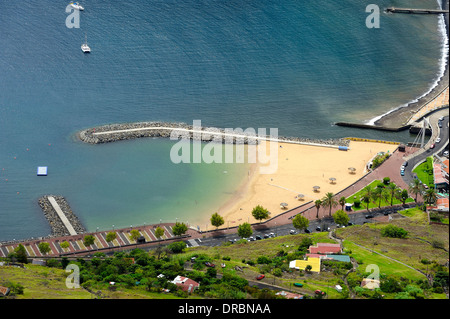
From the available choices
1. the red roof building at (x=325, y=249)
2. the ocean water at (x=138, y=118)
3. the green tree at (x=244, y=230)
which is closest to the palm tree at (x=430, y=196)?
the red roof building at (x=325, y=249)

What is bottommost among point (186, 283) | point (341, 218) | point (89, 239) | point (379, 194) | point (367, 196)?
point (186, 283)

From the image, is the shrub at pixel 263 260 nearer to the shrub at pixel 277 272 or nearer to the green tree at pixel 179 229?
the shrub at pixel 277 272

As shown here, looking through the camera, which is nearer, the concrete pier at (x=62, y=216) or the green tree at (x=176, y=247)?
the green tree at (x=176, y=247)

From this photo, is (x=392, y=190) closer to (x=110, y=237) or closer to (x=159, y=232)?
(x=159, y=232)

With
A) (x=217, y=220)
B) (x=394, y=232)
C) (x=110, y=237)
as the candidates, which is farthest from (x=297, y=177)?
(x=110, y=237)

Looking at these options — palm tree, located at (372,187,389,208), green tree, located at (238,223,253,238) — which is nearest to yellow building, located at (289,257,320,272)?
green tree, located at (238,223,253,238)

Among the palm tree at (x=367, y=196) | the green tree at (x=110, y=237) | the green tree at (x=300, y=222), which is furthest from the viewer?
the palm tree at (x=367, y=196)
